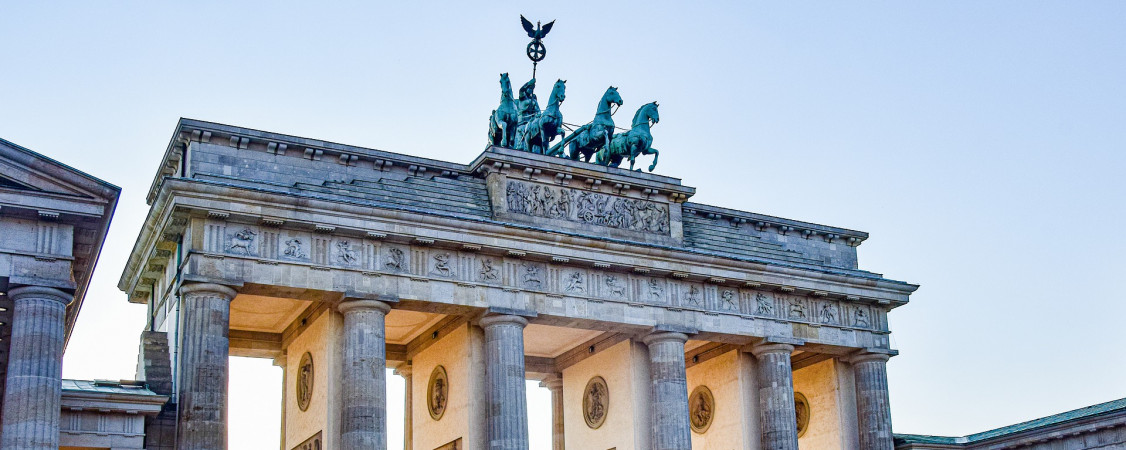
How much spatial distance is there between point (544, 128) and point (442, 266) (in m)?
6.02

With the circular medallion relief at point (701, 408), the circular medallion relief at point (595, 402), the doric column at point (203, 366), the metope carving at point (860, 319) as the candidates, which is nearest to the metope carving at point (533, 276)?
the circular medallion relief at point (595, 402)

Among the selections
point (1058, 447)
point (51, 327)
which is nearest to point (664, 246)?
point (1058, 447)

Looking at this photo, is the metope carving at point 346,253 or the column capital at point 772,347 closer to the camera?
the metope carving at point 346,253

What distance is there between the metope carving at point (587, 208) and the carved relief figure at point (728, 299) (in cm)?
244

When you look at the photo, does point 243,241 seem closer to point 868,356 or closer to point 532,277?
point 532,277

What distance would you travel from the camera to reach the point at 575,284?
34719 millimetres

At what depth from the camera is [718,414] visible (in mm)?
39344

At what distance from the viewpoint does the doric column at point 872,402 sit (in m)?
38.2

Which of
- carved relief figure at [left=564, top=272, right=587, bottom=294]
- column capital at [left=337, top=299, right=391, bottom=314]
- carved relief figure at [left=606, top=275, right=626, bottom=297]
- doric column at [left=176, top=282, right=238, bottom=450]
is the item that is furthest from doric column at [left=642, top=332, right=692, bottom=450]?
doric column at [left=176, top=282, right=238, bottom=450]

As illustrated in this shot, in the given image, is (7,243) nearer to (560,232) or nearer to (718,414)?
(560,232)

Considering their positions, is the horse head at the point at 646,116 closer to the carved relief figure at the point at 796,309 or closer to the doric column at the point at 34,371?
the carved relief figure at the point at 796,309

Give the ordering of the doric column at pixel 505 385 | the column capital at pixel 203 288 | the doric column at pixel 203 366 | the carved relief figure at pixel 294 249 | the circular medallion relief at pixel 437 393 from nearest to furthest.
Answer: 1. the doric column at pixel 203 366
2. the column capital at pixel 203 288
3. the carved relief figure at pixel 294 249
4. the doric column at pixel 505 385
5. the circular medallion relief at pixel 437 393

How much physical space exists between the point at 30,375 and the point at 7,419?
2.55ft

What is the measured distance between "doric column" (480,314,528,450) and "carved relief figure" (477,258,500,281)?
1013mm
